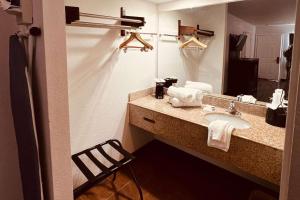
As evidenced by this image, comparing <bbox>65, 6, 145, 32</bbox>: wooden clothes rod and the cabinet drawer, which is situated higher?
<bbox>65, 6, 145, 32</bbox>: wooden clothes rod

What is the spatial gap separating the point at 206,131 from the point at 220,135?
0.14 metres

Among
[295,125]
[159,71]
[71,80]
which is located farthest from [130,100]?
[295,125]

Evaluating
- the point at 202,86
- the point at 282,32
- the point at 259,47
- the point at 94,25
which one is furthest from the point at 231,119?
the point at 94,25

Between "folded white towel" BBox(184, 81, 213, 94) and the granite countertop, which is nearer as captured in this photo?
the granite countertop

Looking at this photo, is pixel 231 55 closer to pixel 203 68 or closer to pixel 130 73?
pixel 203 68

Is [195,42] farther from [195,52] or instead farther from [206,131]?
[206,131]

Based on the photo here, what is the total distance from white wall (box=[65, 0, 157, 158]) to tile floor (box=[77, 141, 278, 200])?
1.29ft

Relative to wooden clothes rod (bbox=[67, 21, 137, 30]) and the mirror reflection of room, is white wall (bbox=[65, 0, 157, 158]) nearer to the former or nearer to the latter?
wooden clothes rod (bbox=[67, 21, 137, 30])

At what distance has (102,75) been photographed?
190cm

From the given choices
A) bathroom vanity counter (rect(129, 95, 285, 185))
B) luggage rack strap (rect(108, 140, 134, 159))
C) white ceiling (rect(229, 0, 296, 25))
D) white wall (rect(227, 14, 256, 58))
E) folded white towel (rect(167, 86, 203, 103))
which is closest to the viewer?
bathroom vanity counter (rect(129, 95, 285, 185))

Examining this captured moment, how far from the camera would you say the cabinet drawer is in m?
2.03

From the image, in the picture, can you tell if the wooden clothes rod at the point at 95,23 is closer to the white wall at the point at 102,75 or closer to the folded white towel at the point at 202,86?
the white wall at the point at 102,75

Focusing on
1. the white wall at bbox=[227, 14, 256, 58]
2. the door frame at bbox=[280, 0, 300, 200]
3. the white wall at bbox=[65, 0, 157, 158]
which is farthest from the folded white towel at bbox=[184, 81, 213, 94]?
the door frame at bbox=[280, 0, 300, 200]

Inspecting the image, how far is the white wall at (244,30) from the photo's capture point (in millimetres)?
1845
